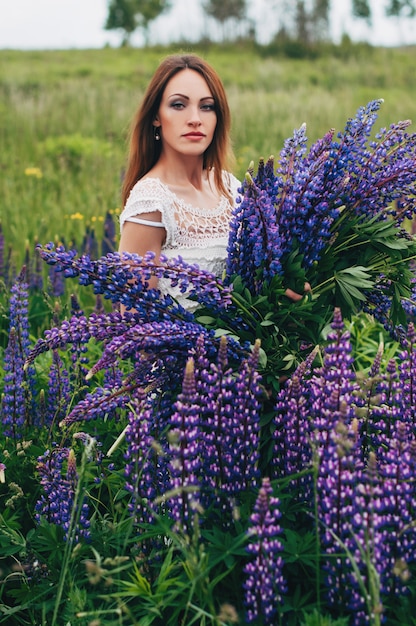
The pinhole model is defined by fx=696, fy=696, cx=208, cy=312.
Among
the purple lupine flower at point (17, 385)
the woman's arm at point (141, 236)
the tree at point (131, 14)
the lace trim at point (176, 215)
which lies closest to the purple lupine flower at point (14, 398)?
the purple lupine flower at point (17, 385)

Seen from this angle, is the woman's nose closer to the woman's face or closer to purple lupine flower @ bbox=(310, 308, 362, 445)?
the woman's face

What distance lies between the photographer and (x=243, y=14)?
3425cm

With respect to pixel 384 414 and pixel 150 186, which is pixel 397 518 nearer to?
pixel 384 414

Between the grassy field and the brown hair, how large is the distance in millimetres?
1071

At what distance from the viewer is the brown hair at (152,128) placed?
2719mm

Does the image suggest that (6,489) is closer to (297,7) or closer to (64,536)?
(64,536)

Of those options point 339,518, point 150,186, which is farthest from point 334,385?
point 150,186

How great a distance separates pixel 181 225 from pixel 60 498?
1.12 metres

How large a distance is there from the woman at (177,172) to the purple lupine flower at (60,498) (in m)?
0.77

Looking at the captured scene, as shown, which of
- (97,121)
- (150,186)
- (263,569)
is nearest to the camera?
(263,569)

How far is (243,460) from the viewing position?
1.67 metres

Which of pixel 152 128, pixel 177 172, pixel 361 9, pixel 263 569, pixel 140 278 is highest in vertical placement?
pixel 361 9

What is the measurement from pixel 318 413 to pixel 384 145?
85 centimetres

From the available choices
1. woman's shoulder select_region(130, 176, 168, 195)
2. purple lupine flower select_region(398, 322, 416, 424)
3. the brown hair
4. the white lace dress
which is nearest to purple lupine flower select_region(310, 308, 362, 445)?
purple lupine flower select_region(398, 322, 416, 424)
